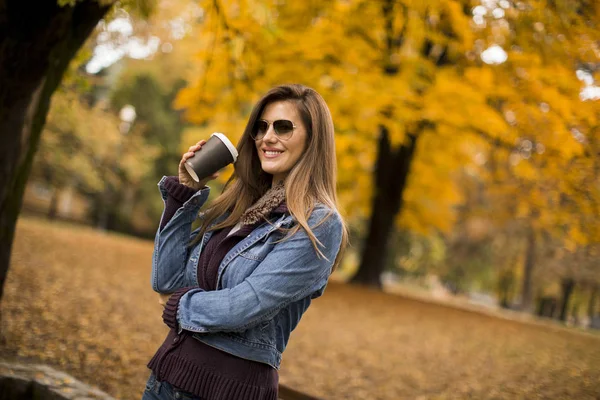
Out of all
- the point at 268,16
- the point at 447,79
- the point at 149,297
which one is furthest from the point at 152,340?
the point at 447,79

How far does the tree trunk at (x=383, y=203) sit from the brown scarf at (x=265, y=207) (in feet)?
39.9

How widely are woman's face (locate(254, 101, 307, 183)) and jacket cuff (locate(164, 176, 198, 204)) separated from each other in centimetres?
34

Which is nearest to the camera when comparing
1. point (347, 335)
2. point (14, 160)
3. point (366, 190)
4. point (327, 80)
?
point (14, 160)

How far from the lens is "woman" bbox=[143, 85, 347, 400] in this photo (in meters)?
1.89

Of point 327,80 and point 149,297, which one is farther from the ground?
point 327,80

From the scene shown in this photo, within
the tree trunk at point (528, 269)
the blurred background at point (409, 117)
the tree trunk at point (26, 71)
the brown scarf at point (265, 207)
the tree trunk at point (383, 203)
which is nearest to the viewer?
the brown scarf at point (265, 207)

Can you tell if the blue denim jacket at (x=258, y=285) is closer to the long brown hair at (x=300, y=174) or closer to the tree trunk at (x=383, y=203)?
the long brown hair at (x=300, y=174)

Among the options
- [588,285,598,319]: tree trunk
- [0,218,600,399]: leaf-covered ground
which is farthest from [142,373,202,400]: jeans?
[588,285,598,319]: tree trunk

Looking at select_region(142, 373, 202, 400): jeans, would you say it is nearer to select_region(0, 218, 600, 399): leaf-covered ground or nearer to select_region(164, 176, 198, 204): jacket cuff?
select_region(164, 176, 198, 204): jacket cuff

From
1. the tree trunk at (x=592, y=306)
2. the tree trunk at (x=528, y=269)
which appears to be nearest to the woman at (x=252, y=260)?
the tree trunk at (x=528, y=269)

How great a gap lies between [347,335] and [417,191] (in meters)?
9.04

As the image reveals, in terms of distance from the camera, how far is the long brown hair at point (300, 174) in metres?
2.03

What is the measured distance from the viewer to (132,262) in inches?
500

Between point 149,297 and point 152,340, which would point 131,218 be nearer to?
point 149,297
